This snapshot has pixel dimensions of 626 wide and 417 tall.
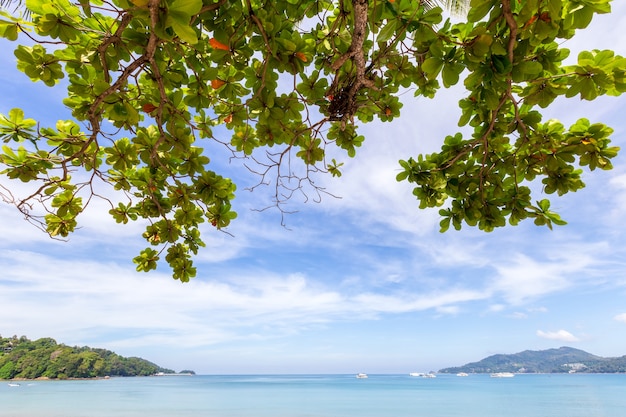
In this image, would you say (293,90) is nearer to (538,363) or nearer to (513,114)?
(513,114)

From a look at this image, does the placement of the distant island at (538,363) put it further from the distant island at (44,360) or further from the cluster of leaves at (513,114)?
the cluster of leaves at (513,114)

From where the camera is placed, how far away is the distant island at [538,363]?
457ft

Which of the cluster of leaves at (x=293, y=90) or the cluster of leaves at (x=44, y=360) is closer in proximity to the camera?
the cluster of leaves at (x=293, y=90)

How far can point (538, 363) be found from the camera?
496 ft

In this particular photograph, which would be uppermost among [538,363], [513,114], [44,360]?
[513,114]

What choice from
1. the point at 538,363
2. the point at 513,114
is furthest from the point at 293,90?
the point at 538,363

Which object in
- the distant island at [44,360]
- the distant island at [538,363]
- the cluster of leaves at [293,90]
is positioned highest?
the cluster of leaves at [293,90]

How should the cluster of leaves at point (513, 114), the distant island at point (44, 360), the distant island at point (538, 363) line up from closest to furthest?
1. the cluster of leaves at point (513, 114)
2. the distant island at point (44, 360)
3. the distant island at point (538, 363)

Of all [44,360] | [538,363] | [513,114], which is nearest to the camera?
[513,114]

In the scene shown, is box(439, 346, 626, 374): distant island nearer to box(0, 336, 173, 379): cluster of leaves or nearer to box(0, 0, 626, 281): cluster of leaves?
box(0, 336, 173, 379): cluster of leaves

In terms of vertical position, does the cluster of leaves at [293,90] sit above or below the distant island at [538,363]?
above

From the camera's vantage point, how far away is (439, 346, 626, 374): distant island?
139250 mm

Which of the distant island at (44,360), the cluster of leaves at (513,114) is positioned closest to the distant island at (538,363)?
the distant island at (44,360)

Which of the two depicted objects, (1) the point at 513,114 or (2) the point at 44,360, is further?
(2) the point at 44,360
